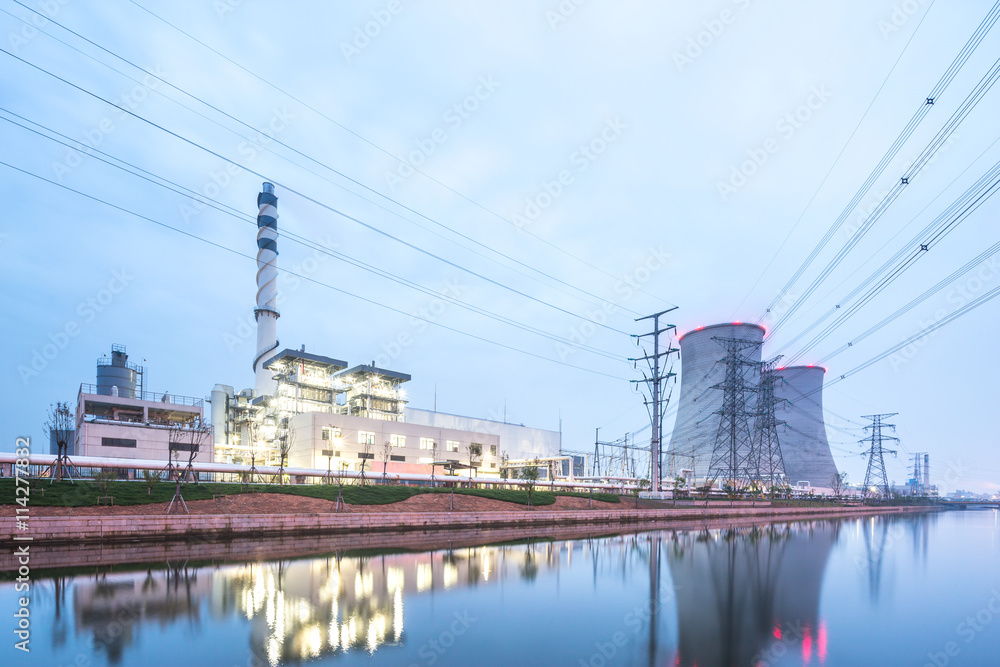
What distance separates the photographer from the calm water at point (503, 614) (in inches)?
301

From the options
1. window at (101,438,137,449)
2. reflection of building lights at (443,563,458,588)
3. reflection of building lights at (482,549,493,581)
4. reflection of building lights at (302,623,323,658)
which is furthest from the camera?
window at (101,438,137,449)

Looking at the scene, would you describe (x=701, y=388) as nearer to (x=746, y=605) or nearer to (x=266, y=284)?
(x=266, y=284)

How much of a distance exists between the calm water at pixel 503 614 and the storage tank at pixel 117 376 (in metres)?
50.4

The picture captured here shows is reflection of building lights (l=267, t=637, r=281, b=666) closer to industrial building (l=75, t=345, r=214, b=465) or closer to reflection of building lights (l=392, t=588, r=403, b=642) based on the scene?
reflection of building lights (l=392, t=588, r=403, b=642)

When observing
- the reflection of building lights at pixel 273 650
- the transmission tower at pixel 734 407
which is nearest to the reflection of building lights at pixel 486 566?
the reflection of building lights at pixel 273 650

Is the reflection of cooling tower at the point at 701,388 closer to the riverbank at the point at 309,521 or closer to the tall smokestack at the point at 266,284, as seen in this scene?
the riverbank at the point at 309,521

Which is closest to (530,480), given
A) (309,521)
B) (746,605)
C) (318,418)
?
(309,521)

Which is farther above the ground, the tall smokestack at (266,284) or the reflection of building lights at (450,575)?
the tall smokestack at (266,284)

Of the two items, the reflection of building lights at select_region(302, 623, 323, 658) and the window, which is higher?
the reflection of building lights at select_region(302, 623, 323, 658)

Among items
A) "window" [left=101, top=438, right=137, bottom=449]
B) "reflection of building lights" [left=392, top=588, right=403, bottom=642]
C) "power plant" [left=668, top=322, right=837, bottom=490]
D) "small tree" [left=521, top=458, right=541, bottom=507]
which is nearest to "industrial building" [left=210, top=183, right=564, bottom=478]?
Answer: "small tree" [left=521, top=458, right=541, bottom=507]

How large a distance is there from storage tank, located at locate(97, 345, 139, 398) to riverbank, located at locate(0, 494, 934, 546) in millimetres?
42177

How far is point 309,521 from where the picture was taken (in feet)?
74.8

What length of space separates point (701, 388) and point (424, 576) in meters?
63.8

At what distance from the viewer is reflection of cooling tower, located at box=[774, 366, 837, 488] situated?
82.2 m
